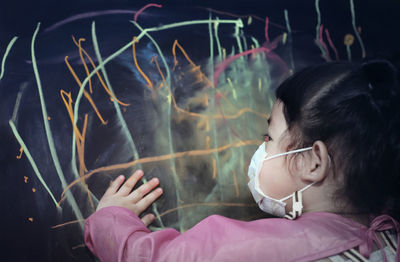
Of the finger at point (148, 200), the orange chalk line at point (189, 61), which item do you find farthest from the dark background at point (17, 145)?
the finger at point (148, 200)

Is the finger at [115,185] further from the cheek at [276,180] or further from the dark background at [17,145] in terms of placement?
the cheek at [276,180]

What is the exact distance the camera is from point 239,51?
100 cm

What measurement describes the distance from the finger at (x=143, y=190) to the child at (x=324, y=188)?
4.5 inches

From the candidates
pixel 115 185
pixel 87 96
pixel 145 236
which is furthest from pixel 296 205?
pixel 87 96

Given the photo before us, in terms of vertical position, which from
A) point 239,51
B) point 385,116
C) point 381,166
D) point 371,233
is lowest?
point 371,233

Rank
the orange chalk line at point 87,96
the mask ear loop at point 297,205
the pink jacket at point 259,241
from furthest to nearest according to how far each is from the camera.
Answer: the orange chalk line at point 87,96
the mask ear loop at point 297,205
the pink jacket at point 259,241

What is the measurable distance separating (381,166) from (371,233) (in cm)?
13

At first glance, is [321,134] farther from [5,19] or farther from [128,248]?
[5,19]

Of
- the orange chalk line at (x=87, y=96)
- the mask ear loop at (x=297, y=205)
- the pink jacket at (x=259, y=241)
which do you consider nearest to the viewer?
the pink jacket at (x=259, y=241)

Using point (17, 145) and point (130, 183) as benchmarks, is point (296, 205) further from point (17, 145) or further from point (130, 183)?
point (17, 145)

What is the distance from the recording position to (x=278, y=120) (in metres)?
0.76

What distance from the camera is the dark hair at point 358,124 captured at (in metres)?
0.64

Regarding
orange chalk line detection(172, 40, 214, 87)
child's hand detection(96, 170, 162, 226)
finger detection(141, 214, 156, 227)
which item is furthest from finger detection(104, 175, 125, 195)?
orange chalk line detection(172, 40, 214, 87)

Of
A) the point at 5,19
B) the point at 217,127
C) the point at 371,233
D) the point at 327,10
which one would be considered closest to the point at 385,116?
the point at 371,233
